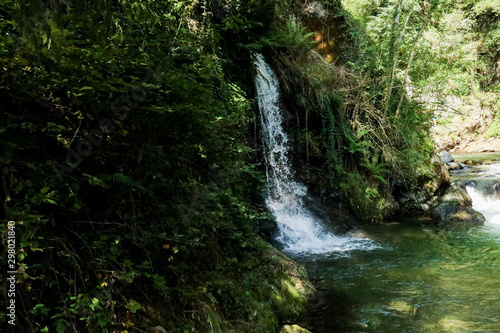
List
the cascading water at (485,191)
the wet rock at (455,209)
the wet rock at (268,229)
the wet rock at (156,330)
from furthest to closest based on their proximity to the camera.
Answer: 1. the cascading water at (485,191)
2. the wet rock at (455,209)
3. the wet rock at (268,229)
4. the wet rock at (156,330)

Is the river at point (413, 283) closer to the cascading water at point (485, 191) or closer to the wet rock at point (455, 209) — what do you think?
the wet rock at point (455, 209)

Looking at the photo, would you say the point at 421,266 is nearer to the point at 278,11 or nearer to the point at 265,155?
the point at 265,155

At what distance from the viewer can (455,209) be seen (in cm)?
941

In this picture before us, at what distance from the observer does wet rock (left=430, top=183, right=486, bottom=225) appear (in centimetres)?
909

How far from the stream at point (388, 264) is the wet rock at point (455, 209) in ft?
1.39

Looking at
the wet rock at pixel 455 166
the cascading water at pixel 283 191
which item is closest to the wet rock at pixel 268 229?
the cascading water at pixel 283 191

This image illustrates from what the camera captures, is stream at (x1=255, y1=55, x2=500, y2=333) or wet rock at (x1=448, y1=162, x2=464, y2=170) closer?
stream at (x1=255, y1=55, x2=500, y2=333)

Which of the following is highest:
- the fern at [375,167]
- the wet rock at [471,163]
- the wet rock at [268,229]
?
the fern at [375,167]

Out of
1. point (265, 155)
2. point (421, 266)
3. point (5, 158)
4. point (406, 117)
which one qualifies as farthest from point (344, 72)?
point (5, 158)

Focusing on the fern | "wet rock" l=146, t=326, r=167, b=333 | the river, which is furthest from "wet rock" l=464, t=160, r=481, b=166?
"wet rock" l=146, t=326, r=167, b=333

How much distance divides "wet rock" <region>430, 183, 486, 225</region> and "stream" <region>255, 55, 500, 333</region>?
42 cm

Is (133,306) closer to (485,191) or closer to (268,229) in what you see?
(268,229)

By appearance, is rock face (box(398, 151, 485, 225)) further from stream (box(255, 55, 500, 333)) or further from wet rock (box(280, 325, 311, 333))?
wet rock (box(280, 325, 311, 333))

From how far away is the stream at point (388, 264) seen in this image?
13.9ft
